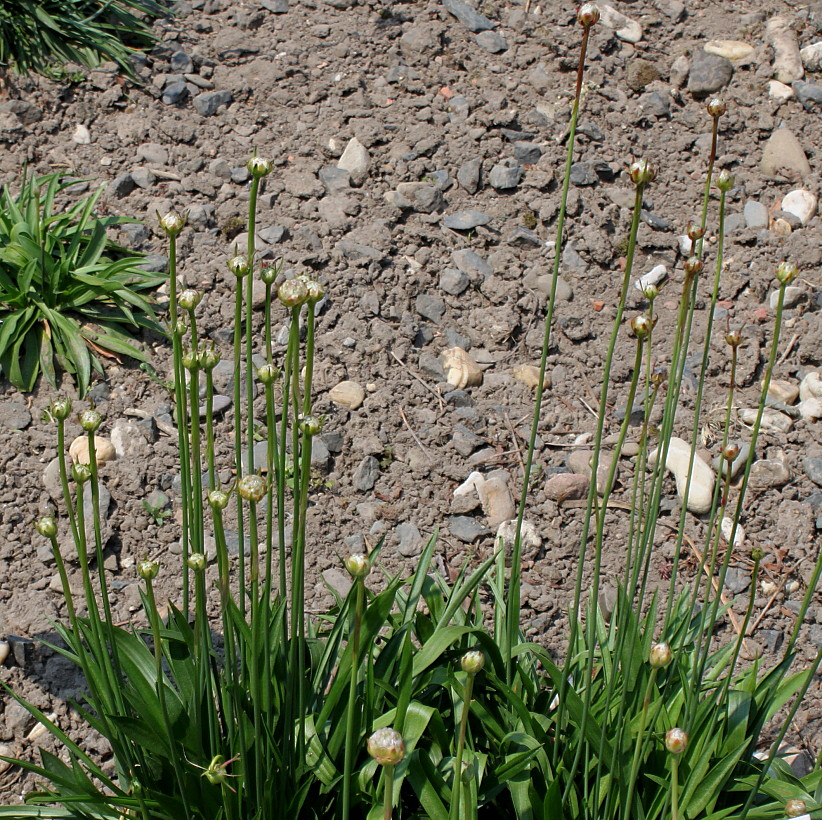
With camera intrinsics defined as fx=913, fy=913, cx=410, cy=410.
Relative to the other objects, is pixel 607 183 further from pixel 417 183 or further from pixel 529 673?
pixel 529 673

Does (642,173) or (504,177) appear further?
(504,177)

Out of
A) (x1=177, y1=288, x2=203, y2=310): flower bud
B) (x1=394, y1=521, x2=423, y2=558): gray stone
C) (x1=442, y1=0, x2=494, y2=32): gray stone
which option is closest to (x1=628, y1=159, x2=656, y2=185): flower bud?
(x1=177, y1=288, x2=203, y2=310): flower bud

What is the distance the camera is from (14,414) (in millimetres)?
2977

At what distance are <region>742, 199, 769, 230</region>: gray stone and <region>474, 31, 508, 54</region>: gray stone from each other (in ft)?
4.94

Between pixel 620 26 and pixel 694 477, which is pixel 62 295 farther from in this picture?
pixel 620 26

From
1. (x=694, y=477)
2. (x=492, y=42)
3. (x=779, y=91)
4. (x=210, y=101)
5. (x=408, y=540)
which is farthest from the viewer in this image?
(x=492, y=42)

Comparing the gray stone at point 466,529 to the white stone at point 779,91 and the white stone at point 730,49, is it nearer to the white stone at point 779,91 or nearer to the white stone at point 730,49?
the white stone at point 779,91

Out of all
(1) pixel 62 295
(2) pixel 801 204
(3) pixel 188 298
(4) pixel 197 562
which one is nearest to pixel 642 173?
(3) pixel 188 298

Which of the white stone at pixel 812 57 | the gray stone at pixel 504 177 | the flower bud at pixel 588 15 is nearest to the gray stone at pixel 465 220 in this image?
the gray stone at pixel 504 177

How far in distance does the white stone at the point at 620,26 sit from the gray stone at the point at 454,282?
6.42 ft

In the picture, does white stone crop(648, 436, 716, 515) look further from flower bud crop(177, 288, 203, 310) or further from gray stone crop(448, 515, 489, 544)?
flower bud crop(177, 288, 203, 310)

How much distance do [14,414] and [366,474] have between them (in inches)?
46.0

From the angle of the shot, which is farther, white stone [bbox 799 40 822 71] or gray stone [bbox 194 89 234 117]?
white stone [bbox 799 40 822 71]

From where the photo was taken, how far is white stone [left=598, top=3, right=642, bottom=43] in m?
4.65
